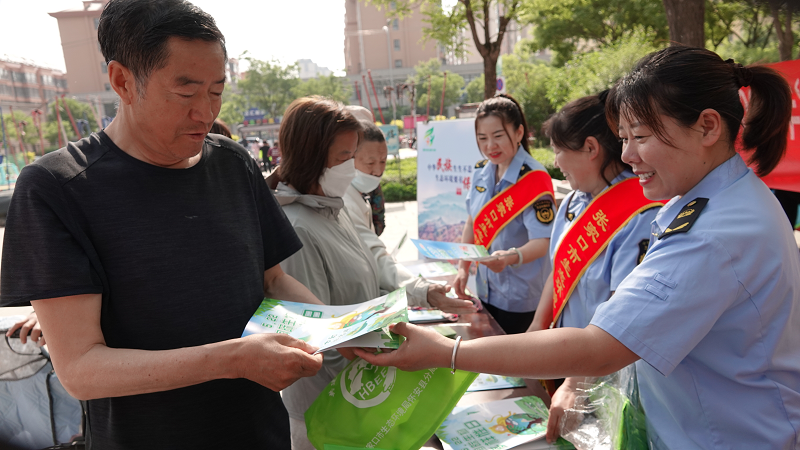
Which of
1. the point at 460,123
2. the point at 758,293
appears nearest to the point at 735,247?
the point at 758,293

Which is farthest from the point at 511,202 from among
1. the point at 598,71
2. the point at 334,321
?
the point at 598,71

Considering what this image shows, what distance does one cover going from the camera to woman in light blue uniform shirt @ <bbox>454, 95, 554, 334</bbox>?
2.58 m

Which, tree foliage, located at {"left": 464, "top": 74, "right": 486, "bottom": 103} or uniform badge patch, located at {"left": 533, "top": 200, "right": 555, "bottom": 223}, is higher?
tree foliage, located at {"left": 464, "top": 74, "right": 486, "bottom": 103}

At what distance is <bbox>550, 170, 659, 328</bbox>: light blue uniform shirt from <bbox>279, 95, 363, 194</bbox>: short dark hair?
38.8 inches

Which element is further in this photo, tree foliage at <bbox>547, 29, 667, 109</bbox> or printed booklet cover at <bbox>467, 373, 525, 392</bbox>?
tree foliage at <bbox>547, 29, 667, 109</bbox>

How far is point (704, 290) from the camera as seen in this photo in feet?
3.08

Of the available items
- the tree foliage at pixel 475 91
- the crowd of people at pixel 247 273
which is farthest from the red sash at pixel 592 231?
the tree foliage at pixel 475 91

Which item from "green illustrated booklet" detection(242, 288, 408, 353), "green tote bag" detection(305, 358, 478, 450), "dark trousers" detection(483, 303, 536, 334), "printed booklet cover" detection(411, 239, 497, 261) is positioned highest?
"green illustrated booklet" detection(242, 288, 408, 353)

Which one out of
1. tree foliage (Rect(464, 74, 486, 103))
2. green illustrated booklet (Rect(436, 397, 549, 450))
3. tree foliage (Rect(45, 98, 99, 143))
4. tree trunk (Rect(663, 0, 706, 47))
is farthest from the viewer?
tree foliage (Rect(464, 74, 486, 103))

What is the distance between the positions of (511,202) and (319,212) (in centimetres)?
131

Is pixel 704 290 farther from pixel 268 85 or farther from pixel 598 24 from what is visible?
pixel 268 85

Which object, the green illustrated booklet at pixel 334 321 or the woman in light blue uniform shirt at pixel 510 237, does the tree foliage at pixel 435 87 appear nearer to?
the woman in light blue uniform shirt at pixel 510 237

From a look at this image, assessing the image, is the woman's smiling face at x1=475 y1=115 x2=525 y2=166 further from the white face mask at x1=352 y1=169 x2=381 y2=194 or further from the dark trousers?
the dark trousers

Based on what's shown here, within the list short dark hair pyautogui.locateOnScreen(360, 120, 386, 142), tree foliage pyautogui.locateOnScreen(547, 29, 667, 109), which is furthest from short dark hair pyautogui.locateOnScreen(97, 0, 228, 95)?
tree foliage pyautogui.locateOnScreen(547, 29, 667, 109)
